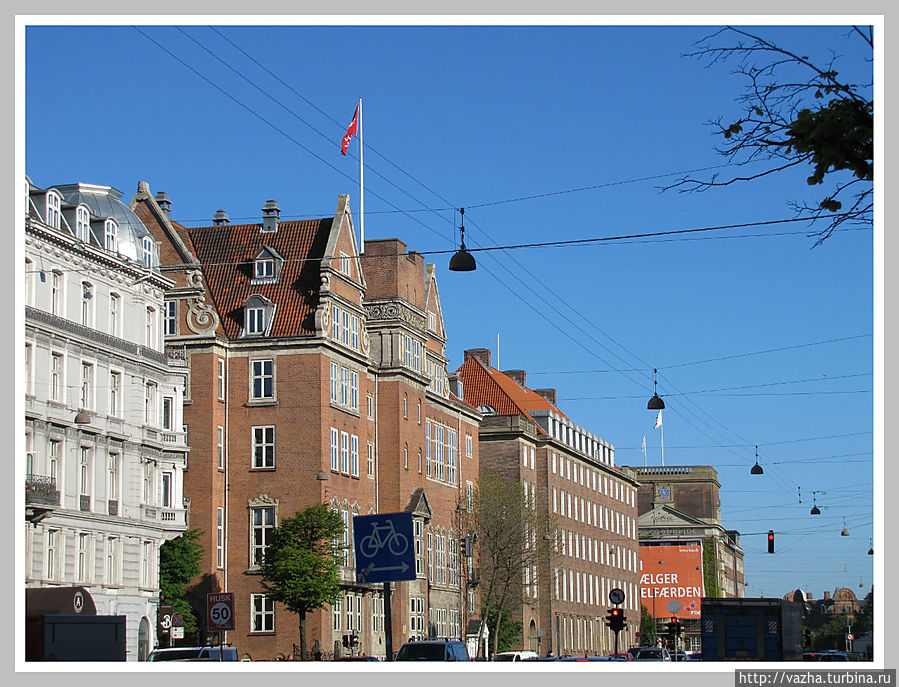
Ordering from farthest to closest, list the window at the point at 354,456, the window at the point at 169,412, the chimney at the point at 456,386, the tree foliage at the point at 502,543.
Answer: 1. the chimney at the point at 456,386
2. the tree foliage at the point at 502,543
3. the window at the point at 354,456
4. the window at the point at 169,412

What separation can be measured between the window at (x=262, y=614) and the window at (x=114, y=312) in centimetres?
1713

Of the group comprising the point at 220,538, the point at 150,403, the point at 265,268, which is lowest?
the point at 220,538

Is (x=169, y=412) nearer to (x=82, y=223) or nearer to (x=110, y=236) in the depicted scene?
(x=110, y=236)

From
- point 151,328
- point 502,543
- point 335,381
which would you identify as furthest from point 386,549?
point 502,543

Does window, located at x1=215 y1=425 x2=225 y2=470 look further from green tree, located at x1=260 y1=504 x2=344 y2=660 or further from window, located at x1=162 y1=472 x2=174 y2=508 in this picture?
window, located at x1=162 y1=472 x2=174 y2=508

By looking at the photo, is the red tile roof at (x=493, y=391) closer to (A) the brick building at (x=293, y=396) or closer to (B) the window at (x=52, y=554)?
(A) the brick building at (x=293, y=396)

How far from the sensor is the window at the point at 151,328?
6221 cm

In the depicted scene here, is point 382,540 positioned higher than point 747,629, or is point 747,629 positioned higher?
point 382,540

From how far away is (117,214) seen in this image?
62125mm

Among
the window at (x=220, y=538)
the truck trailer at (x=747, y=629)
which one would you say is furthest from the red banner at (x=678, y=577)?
the truck trailer at (x=747, y=629)

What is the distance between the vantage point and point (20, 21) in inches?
1030

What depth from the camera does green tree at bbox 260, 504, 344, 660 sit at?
63531mm

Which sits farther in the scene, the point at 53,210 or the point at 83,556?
the point at 83,556

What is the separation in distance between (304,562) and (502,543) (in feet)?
90.6
